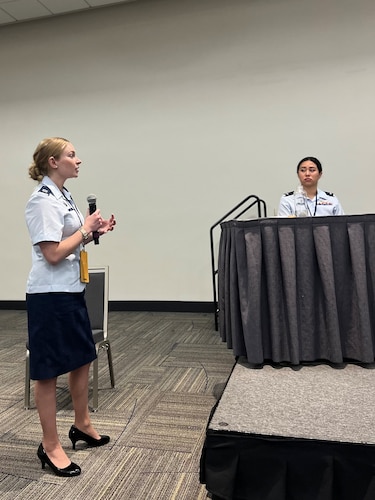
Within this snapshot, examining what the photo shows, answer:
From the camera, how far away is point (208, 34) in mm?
4840

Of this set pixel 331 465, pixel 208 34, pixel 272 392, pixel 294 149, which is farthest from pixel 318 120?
pixel 331 465

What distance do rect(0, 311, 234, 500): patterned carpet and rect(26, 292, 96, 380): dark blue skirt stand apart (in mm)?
462

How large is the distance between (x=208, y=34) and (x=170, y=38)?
48 cm

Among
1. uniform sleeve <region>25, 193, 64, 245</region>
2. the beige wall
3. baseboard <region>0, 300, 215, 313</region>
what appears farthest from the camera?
baseboard <region>0, 300, 215, 313</region>

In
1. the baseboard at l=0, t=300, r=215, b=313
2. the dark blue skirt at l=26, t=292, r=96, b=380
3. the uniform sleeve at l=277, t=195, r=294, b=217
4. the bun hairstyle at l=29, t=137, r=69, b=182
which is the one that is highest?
the bun hairstyle at l=29, t=137, r=69, b=182

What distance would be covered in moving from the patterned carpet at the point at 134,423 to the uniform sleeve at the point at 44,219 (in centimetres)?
101

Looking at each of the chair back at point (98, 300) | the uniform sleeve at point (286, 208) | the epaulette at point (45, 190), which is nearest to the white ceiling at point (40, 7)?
the uniform sleeve at point (286, 208)

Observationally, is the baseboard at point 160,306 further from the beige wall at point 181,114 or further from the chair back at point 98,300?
the chair back at point 98,300

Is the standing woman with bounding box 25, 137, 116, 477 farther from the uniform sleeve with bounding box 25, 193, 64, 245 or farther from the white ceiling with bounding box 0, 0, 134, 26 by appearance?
the white ceiling with bounding box 0, 0, 134, 26

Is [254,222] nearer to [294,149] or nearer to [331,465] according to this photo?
[331,465]

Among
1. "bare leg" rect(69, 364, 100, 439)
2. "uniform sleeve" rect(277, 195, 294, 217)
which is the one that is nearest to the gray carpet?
"bare leg" rect(69, 364, 100, 439)

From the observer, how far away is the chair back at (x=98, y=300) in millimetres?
2570

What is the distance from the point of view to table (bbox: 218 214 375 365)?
2002mm

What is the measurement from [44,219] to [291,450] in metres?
1.26
